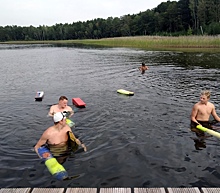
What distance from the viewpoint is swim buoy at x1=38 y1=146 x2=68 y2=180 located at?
614 centimetres

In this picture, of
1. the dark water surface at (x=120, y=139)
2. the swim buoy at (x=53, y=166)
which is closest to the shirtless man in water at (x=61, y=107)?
the dark water surface at (x=120, y=139)

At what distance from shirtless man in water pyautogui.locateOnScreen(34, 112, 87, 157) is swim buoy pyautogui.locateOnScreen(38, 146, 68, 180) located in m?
0.36

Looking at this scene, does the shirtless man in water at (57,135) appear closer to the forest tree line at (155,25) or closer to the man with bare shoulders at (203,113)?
the man with bare shoulders at (203,113)

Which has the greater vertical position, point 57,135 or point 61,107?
point 61,107

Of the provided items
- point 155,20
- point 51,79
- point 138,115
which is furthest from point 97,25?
point 138,115

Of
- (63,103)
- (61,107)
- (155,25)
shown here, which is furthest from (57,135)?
(155,25)

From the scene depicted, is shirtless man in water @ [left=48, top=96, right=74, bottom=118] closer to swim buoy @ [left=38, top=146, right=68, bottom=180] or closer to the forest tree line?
swim buoy @ [left=38, top=146, right=68, bottom=180]

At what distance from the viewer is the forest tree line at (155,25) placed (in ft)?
285

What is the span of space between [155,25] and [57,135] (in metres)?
116

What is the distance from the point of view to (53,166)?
6.44m

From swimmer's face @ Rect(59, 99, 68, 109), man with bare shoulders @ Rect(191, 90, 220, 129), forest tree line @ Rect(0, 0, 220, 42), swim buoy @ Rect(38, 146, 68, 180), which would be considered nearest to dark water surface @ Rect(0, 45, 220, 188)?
swim buoy @ Rect(38, 146, 68, 180)

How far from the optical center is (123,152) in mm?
7566

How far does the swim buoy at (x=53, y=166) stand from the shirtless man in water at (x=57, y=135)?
14.1 inches

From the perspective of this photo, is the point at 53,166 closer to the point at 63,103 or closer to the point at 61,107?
the point at 63,103
